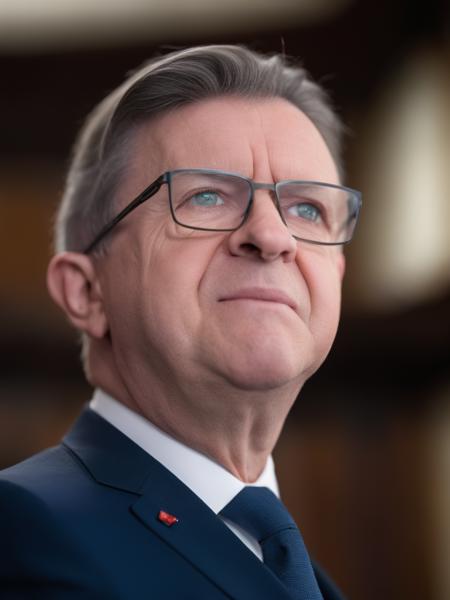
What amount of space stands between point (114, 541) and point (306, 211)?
64 cm

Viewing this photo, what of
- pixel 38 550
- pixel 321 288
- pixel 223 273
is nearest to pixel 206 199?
pixel 223 273

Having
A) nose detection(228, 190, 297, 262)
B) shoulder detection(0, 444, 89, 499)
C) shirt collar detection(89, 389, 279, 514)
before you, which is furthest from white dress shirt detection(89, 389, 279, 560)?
nose detection(228, 190, 297, 262)

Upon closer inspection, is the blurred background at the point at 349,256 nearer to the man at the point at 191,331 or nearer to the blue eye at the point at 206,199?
the man at the point at 191,331

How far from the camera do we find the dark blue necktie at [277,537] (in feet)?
4.64

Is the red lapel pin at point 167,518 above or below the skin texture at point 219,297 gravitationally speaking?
below

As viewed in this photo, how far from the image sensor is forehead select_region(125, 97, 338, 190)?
1523mm

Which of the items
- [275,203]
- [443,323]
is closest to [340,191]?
[275,203]

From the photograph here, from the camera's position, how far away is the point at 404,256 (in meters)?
7.67

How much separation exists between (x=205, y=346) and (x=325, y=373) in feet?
21.9

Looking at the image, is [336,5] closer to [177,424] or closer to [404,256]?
[404,256]

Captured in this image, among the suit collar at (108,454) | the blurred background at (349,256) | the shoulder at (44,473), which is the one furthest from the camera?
the blurred background at (349,256)

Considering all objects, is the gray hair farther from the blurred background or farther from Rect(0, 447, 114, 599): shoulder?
the blurred background

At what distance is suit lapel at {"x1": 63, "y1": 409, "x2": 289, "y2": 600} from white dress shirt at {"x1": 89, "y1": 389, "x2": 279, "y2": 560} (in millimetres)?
25

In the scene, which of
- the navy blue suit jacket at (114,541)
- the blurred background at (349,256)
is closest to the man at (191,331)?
the navy blue suit jacket at (114,541)
